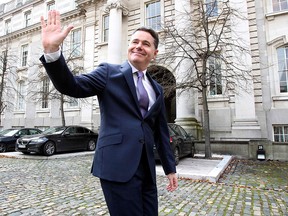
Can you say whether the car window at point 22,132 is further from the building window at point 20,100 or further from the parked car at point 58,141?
the building window at point 20,100

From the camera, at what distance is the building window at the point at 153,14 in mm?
18172

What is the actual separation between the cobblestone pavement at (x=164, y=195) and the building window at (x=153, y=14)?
14.0 metres

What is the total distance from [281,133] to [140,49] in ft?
45.3

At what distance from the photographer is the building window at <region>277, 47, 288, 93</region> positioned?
13406 millimetres

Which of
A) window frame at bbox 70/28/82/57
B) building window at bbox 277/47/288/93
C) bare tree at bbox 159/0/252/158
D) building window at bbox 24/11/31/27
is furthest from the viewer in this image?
building window at bbox 24/11/31/27

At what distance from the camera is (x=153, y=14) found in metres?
18.5

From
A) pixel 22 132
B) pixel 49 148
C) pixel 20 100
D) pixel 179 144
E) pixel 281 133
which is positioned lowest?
pixel 49 148

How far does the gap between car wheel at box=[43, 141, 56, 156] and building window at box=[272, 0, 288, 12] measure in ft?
50.9

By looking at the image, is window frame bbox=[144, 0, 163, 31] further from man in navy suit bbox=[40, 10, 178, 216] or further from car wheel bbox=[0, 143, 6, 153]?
man in navy suit bbox=[40, 10, 178, 216]

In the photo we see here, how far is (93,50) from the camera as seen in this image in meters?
20.9

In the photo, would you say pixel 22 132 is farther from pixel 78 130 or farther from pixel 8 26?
pixel 8 26

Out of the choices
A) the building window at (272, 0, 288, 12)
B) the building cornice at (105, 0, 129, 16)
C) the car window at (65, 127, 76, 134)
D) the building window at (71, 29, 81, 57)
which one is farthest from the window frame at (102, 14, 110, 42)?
the building window at (272, 0, 288, 12)

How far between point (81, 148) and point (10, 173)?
6210 mm

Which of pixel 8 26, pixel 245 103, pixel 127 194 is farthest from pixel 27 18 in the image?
pixel 127 194
